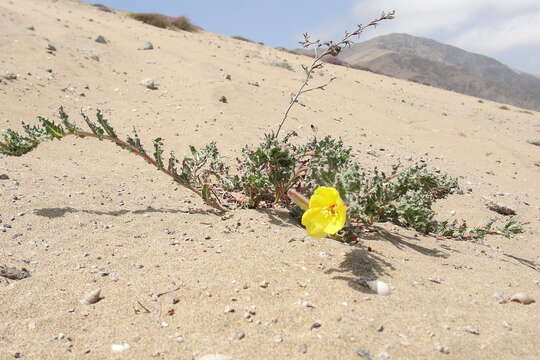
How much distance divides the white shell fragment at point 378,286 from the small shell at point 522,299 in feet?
1.88

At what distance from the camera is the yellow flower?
1.84 m

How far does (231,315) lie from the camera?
5.55ft

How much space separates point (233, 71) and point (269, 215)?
6.55m

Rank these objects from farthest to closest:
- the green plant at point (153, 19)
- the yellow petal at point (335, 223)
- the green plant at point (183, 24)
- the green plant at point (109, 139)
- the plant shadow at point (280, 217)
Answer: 1. the green plant at point (183, 24)
2. the green plant at point (153, 19)
3. the green plant at point (109, 139)
4. the plant shadow at point (280, 217)
5. the yellow petal at point (335, 223)

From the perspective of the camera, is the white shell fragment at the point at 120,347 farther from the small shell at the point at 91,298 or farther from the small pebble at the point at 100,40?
the small pebble at the point at 100,40

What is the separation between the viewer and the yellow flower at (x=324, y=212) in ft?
6.03

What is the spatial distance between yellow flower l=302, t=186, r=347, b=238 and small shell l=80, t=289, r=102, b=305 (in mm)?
901

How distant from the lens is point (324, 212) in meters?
1.87

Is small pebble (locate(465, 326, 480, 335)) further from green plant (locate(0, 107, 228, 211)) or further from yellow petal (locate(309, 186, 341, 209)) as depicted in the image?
green plant (locate(0, 107, 228, 211))

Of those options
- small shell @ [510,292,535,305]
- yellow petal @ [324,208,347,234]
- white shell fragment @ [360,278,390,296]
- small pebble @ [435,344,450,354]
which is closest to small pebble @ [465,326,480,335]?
small pebble @ [435,344,450,354]

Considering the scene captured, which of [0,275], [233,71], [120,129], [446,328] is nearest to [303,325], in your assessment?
[446,328]

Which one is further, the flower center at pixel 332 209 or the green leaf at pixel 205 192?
the green leaf at pixel 205 192

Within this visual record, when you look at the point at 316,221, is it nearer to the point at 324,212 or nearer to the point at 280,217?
the point at 324,212

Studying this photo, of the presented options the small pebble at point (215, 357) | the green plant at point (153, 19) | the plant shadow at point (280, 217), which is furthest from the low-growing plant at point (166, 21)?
the small pebble at point (215, 357)
